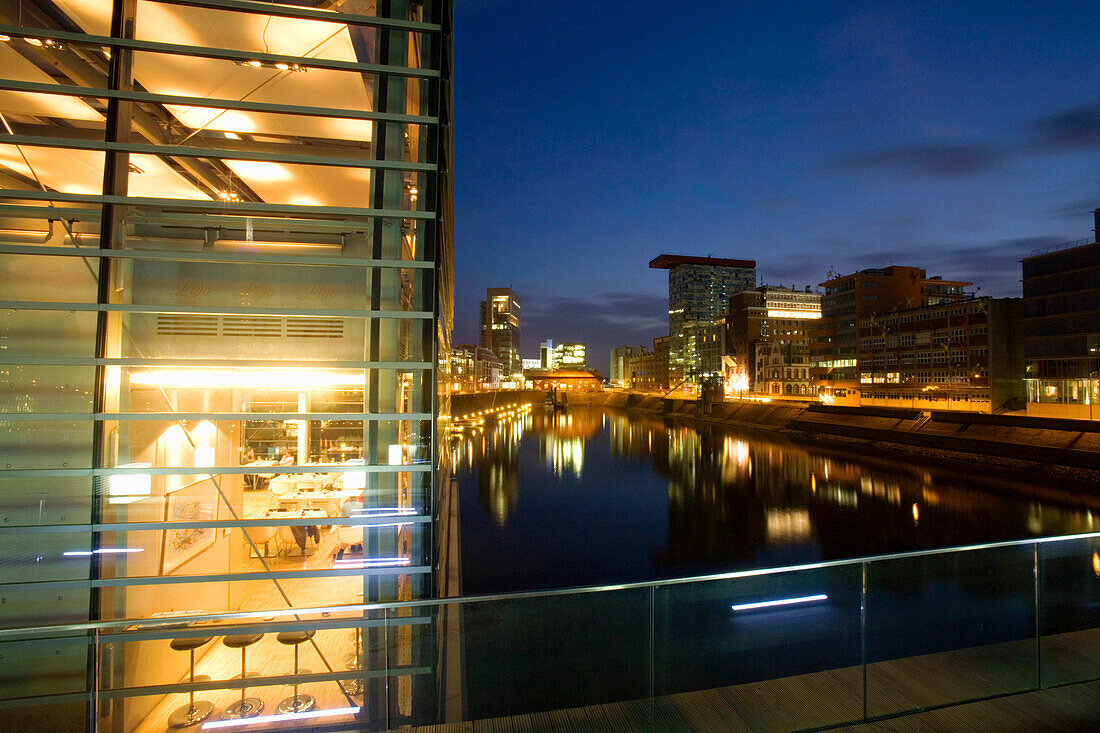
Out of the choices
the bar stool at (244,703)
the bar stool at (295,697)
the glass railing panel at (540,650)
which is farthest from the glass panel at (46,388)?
the glass railing panel at (540,650)

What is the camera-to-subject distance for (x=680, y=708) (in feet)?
10.2

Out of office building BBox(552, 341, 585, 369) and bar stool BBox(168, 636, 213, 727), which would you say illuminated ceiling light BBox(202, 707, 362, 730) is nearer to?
bar stool BBox(168, 636, 213, 727)

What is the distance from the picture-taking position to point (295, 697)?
111 inches

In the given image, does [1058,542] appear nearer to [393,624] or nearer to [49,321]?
[393,624]

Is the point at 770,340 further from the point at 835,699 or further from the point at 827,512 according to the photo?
the point at 835,699

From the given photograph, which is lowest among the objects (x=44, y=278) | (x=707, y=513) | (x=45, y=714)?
(x=707, y=513)

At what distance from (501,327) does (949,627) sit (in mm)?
147967

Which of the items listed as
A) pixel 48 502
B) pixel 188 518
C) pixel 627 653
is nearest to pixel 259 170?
pixel 188 518

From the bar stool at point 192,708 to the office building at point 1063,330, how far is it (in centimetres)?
4019

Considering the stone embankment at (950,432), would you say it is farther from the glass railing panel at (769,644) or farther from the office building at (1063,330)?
the glass railing panel at (769,644)

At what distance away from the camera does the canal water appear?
17594mm

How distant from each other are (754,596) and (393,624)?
222cm

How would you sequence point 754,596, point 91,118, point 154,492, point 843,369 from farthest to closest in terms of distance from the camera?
point 843,369
point 91,118
point 154,492
point 754,596

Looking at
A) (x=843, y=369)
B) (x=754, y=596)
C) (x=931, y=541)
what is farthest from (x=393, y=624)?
(x=843, y=369)
